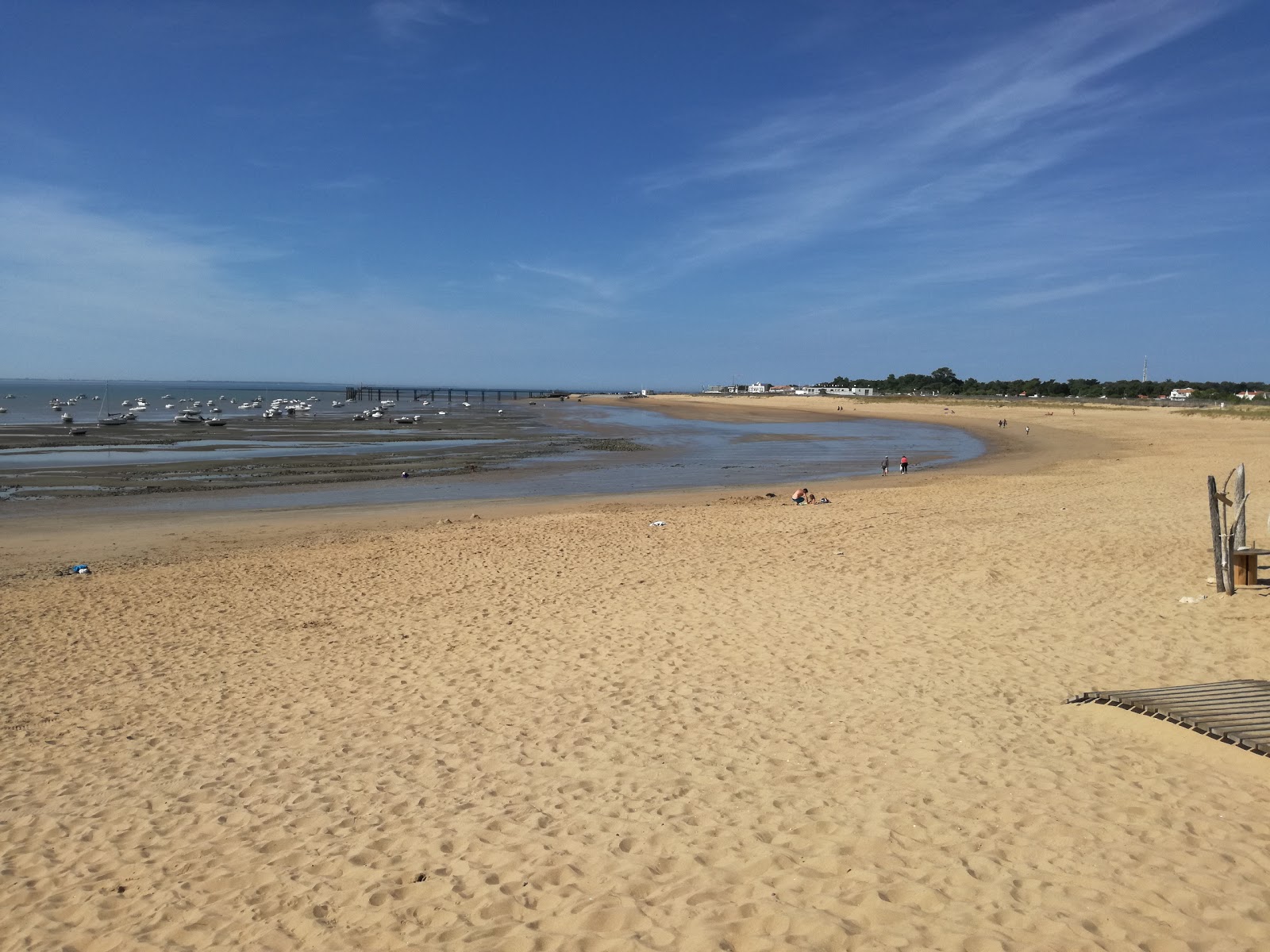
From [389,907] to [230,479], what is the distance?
2534 cm

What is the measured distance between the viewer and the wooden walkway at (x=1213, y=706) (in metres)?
5.71

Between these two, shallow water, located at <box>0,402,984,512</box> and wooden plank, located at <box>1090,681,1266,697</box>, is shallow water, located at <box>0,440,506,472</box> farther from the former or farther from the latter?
wooden plank, located at <box>1090,681,1266,697</box>

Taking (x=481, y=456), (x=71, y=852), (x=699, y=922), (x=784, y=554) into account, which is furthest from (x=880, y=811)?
(x=481, y=456)

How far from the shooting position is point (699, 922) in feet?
13.6

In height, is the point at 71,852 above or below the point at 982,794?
below

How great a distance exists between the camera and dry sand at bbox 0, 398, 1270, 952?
4293mm

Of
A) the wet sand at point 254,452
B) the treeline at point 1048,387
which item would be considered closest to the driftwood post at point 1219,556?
the wet sand at point 254,452

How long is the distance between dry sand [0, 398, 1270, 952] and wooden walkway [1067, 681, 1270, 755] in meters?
0.14

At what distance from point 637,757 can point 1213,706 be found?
4.35 m

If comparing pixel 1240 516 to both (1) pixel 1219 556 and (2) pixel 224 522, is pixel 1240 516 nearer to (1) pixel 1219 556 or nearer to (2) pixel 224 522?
(1) pixel 1219 556

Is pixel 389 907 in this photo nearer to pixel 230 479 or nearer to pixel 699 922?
pixel 699 922

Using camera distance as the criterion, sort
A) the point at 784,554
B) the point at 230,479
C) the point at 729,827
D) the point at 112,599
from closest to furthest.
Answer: the point at 729,827
the point at 112,599
the point at 784,554
the point at 230,479

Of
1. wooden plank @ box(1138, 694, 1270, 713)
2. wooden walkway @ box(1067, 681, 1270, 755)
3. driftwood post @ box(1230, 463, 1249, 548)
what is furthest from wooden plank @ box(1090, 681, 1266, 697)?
driftwood post @ box(1230, 463, 1249, 548)

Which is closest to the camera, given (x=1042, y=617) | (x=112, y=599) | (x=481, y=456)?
(x=1042, y=617)
